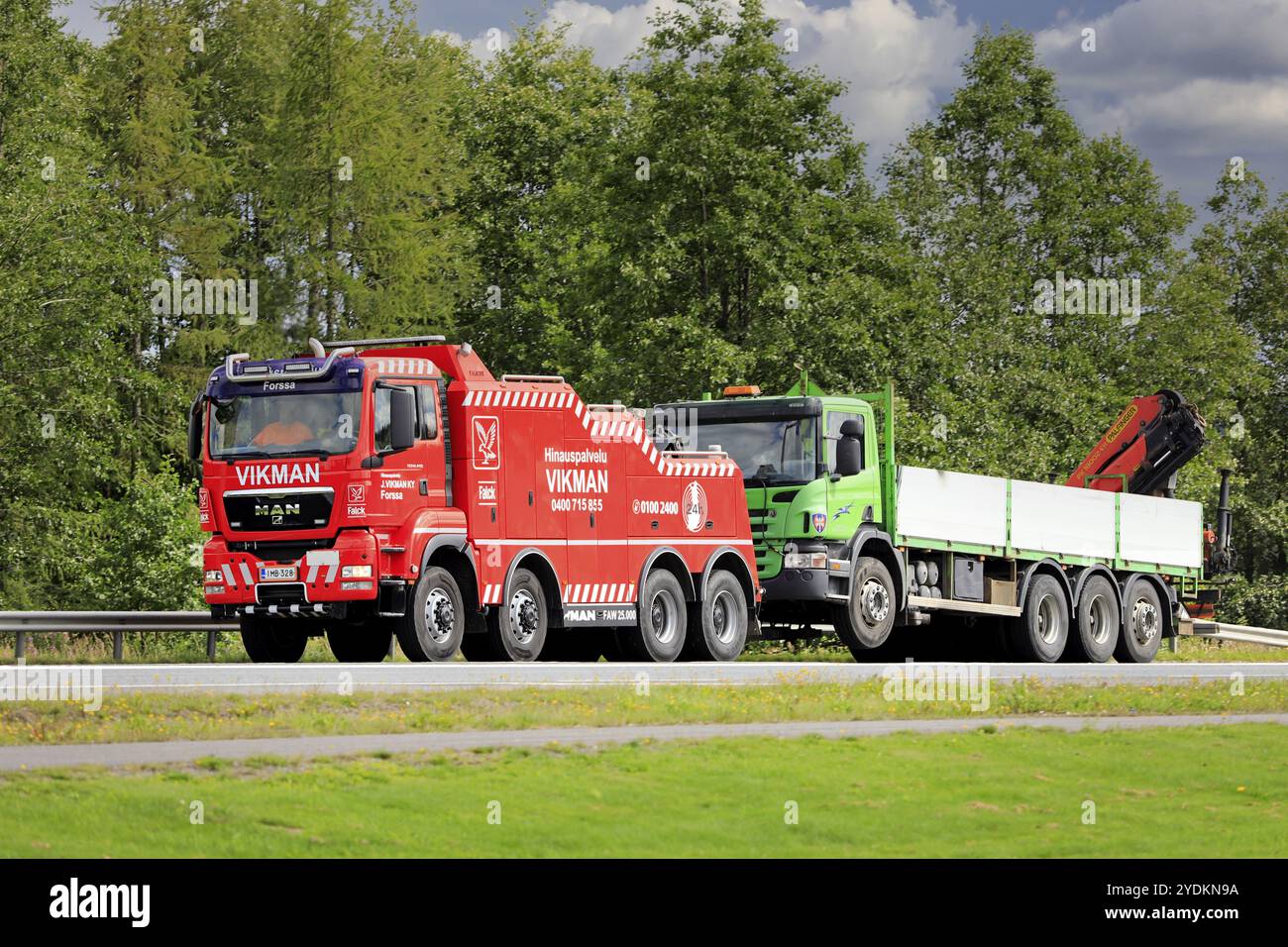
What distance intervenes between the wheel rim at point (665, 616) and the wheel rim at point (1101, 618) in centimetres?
823

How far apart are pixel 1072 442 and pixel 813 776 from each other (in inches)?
1606

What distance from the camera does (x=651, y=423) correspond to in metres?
27.5

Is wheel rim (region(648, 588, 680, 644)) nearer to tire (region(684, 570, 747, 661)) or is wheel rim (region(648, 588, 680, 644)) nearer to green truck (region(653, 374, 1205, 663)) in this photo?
tire (region(684, 570, 747, 661))

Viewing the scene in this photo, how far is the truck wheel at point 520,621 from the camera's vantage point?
2267 centimetres

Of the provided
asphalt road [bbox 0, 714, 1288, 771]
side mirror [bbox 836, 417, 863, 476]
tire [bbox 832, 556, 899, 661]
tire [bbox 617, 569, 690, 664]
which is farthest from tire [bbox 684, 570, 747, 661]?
asphalt road [bbox 0, 714, 1288, 771]

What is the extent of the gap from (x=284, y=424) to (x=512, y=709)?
18.3ft

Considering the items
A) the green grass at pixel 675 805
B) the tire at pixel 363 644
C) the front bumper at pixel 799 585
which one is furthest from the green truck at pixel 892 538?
the green grass at pixel 675 805

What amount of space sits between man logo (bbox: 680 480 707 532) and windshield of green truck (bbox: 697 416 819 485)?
3.66ft

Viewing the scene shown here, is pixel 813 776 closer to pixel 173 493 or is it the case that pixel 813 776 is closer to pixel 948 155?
pixel 173 493

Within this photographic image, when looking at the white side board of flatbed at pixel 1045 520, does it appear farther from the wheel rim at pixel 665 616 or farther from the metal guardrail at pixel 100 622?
the metal guardrail at pixel 100 622

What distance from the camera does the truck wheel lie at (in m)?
22.7
